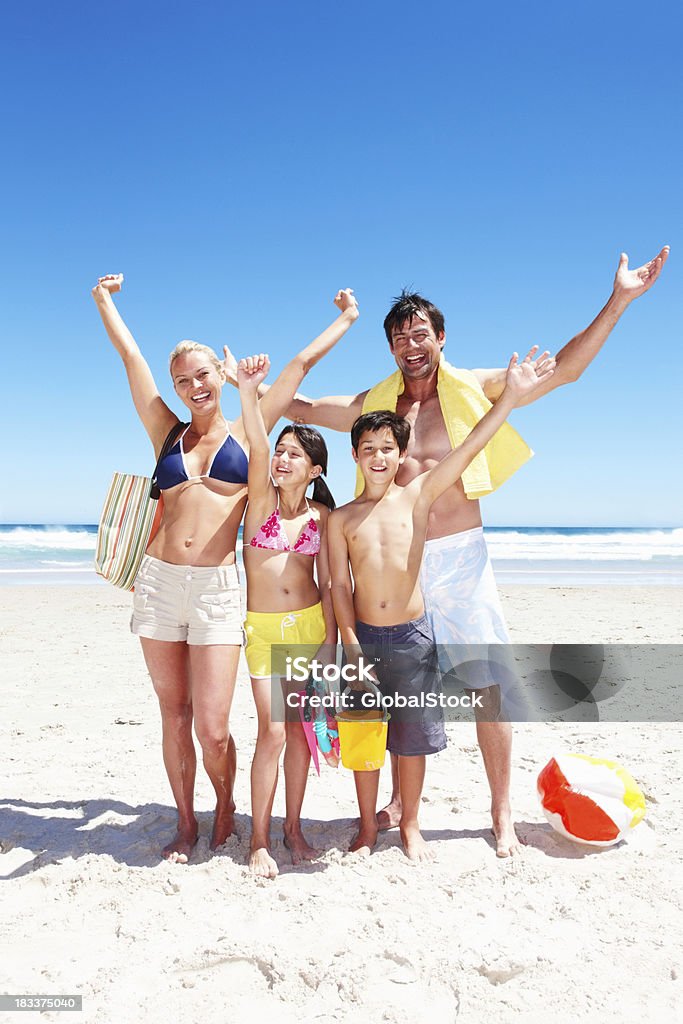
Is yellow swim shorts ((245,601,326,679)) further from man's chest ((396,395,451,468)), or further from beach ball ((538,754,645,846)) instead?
beach ball ((538,754,645,846))

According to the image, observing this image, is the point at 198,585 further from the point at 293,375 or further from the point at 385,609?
the point at 293,375

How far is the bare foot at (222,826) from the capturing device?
3.72 meters

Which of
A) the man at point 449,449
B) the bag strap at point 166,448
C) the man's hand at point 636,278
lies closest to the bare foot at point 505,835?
the man at point 449,449

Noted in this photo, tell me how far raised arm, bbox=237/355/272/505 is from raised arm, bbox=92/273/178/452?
61cm

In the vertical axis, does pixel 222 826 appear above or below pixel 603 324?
below

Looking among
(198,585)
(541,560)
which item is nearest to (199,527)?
(198,585)

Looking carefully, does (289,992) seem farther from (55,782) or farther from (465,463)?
(55,782)

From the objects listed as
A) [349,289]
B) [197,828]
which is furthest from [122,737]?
[349,289]

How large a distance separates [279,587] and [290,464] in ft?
2.05

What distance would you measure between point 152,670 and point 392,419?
1.77 meters

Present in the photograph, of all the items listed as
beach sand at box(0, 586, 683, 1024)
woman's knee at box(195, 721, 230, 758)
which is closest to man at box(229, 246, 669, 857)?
beach sand at box(0, 586, 683, 1024)

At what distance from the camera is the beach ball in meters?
3.67

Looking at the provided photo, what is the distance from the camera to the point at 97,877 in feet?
11.2

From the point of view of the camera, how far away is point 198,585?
363cm
